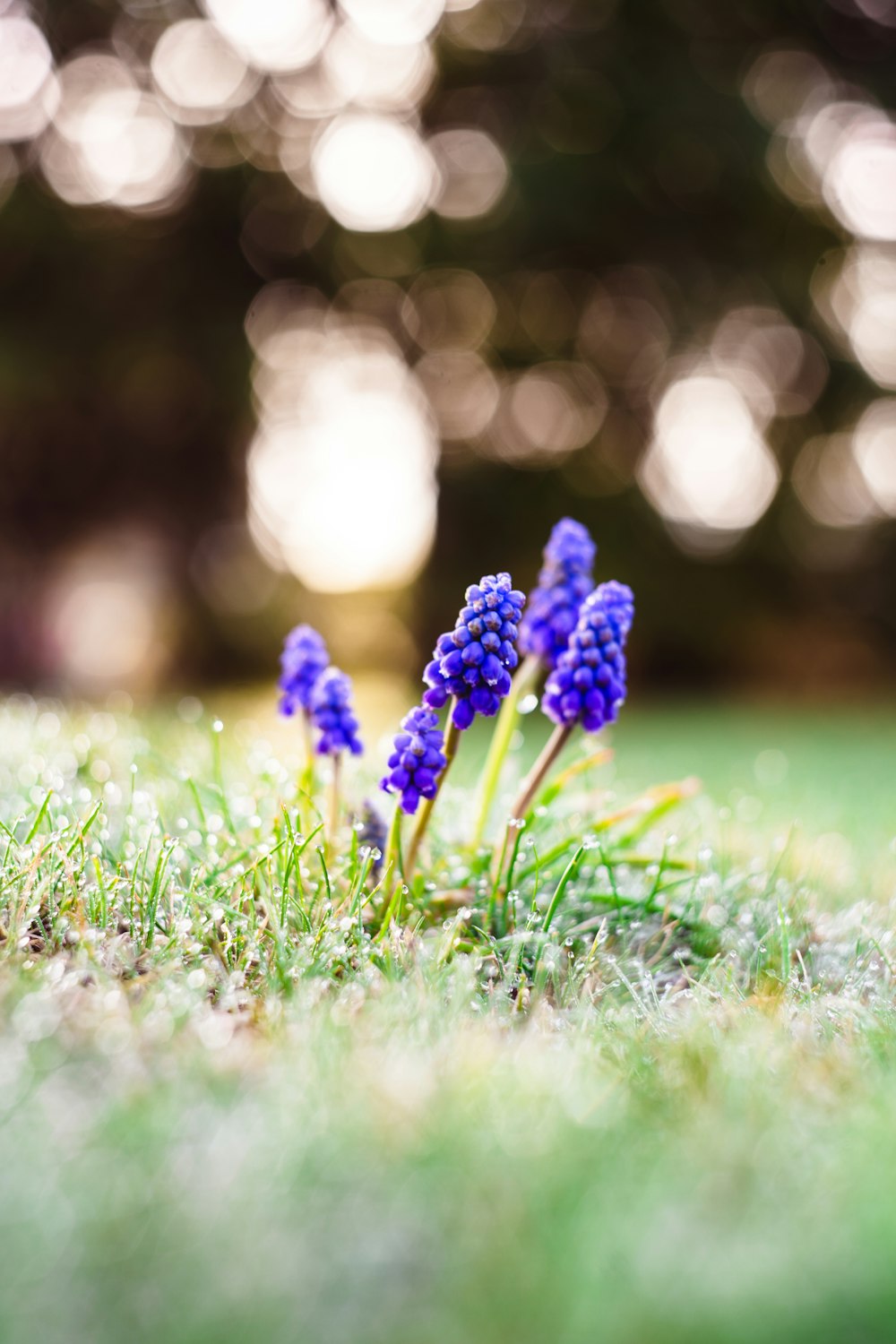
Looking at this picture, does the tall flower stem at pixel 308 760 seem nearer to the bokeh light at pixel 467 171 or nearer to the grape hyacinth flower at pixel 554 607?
the grape hyacinth flower at pixel 554 607

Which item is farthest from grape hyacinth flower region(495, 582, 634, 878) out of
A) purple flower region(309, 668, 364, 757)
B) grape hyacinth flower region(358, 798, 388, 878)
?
purple flower region(309, 668, 364, 757)

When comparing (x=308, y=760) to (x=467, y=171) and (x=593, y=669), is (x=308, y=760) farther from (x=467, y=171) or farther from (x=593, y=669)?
(x=467, y=171)

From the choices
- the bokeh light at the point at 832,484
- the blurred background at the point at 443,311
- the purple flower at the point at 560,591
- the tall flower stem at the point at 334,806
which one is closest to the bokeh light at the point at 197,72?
the blurred background at the point at 443,311

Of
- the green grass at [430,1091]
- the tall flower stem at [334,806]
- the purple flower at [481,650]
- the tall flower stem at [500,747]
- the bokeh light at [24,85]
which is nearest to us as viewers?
the green grass at [430,1091]

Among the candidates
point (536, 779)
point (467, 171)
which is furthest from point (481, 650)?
point (467, 171)

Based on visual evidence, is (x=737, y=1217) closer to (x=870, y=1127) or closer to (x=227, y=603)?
(x=870, y=1127)
